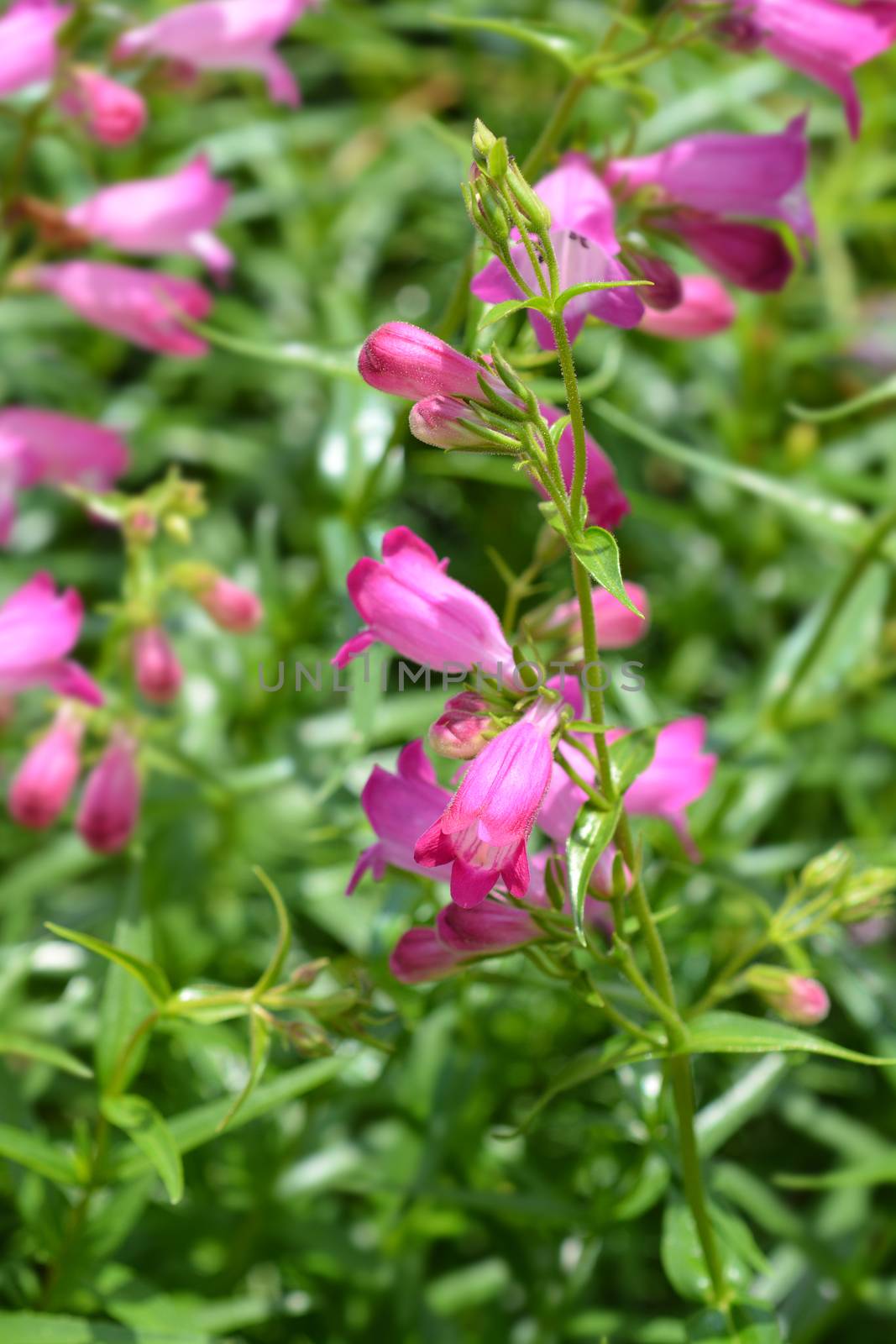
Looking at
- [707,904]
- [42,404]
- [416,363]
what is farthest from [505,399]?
[42,404]

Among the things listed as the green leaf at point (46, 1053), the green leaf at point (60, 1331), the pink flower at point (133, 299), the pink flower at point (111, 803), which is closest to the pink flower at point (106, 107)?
the pink flower at point (133, 299)

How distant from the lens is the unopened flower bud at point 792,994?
1688 mm

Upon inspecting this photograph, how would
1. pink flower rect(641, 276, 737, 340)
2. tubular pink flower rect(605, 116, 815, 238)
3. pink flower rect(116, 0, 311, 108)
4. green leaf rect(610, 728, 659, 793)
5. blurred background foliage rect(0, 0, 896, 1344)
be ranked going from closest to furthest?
green leaf rect(610, 728, 659, 793), tubular pink flower rect(605, 116, 815, 238), pink flower rect(641, 276, 737, 340), blurred background foliage rect(0, 0, 896, 1344), pink flower rect(116, 0, 311, 108)

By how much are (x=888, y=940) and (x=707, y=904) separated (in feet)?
2.83

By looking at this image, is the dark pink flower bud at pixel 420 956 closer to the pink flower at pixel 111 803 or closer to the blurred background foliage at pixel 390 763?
the blurred background foliage at pixel 390 763

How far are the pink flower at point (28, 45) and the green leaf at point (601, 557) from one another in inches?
64.4

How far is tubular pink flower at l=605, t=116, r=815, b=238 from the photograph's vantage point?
192 cm

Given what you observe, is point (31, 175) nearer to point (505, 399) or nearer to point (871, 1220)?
point (505, 399)

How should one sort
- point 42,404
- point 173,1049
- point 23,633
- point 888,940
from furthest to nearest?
point 42,404, point 888,940, point 173,1049, point 23,633

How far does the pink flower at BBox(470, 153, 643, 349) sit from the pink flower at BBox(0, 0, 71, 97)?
105 centimetres

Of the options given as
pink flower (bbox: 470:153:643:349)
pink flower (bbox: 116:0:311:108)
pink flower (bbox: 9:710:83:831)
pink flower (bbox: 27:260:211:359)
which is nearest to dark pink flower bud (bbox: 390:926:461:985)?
pink flower (bbox: 470:153:643:349)

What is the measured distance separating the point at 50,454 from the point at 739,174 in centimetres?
140

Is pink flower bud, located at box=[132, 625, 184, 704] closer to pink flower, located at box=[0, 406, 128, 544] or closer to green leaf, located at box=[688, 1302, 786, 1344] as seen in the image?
pink flower, located at box=[0, 406, 128, 544]

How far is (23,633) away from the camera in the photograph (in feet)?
6.88
